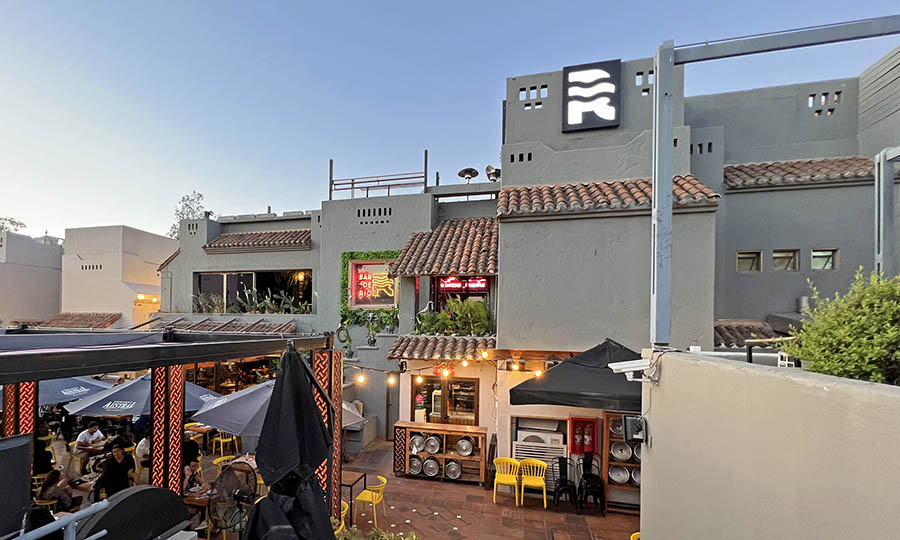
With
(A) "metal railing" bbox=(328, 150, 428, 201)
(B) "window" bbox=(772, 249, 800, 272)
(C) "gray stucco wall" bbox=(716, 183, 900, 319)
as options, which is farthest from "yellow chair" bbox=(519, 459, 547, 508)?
(A) "metal railing" bbox=(328, 150, 428, 201)

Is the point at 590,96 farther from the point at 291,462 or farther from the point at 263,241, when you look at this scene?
the point at 263,241

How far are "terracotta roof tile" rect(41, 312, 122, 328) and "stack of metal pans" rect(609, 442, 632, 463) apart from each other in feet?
70.6

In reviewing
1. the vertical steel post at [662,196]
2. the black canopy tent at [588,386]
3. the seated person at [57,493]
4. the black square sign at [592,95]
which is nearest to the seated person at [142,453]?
the seated person at [57,493]

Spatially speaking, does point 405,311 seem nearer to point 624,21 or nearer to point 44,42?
point 624,21

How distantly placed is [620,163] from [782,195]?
4.30 meters

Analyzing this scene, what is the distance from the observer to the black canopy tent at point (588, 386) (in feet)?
17.1

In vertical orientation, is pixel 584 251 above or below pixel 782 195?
below

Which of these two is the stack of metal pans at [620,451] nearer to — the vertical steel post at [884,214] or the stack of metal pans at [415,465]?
the stack of metal pans at [415,465]

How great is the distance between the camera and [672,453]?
330 cm

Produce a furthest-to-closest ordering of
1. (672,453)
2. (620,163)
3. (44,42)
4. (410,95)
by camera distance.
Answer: (410,95), (44,42), (620,163), (672,453)

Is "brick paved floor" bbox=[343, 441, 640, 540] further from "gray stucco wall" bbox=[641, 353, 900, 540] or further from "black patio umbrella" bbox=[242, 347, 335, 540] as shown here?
"black patio umbrella" bbox=[242, 347, 335, 540]

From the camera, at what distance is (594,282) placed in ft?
25.3

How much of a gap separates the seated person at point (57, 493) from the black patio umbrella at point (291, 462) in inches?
235

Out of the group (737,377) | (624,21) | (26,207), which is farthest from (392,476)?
(26,207)
